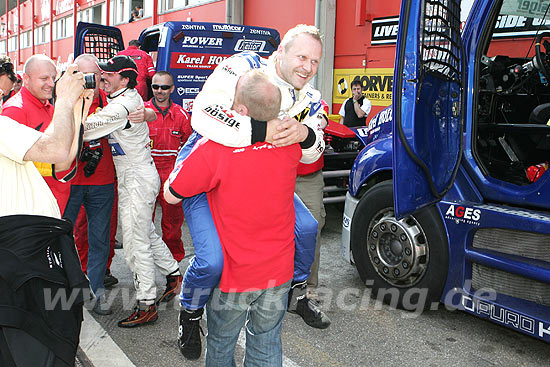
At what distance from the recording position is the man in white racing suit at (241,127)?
2.27m

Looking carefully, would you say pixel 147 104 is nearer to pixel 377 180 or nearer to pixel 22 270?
pixel 377 180

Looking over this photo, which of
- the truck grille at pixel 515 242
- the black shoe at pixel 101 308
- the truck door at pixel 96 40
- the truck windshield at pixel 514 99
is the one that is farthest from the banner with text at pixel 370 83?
the black shoe at pixel 101 308

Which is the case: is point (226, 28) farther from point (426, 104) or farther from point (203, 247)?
point (203, 247)

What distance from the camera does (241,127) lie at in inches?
87.6

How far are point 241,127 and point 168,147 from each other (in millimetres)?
2756

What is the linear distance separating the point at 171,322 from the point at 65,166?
6.05 feet

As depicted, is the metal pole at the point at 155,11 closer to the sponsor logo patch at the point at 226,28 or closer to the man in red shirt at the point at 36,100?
the sponsor logo patch at the point at 226,28

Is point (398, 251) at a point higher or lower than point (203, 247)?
lower

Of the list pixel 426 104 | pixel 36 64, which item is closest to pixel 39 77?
pixel 36 64

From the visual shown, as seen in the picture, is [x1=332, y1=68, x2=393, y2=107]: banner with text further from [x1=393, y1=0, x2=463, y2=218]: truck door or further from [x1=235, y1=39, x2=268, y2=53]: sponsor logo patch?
[x1=393, y1=0, x2=463, y2=218]: truck door

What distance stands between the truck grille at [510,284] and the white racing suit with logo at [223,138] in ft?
4.55

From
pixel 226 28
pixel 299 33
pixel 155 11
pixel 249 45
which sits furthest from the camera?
pixel 155 11

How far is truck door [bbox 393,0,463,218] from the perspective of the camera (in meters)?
2.95

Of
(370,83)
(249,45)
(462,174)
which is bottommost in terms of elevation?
(462,174)
